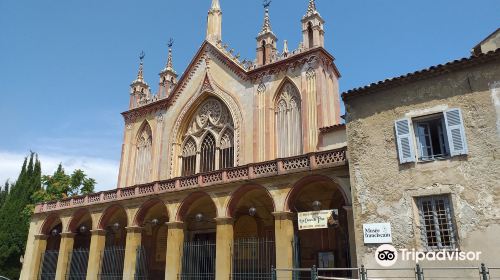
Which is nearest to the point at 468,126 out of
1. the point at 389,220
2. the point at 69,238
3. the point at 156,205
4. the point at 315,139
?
the point at 389,220

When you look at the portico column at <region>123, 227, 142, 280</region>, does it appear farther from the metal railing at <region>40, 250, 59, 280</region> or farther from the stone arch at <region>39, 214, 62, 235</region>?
the stone arch at <region>39, 214, 62, 235</region>

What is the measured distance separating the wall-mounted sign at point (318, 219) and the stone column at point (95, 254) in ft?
43.6

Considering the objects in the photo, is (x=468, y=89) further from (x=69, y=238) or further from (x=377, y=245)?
(x=69, y=238)

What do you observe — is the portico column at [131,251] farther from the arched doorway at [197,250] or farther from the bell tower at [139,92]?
the bell tower at [139,92]

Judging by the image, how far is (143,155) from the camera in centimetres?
3075

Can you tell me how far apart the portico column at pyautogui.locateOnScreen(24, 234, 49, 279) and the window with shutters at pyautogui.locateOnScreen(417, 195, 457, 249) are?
24.6m

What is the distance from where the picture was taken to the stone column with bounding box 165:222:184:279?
20800mm

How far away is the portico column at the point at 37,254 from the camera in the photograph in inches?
1078

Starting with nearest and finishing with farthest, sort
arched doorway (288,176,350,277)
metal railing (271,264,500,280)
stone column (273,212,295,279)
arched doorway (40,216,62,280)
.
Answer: metal railing (271,264,500,280) → stone column (273,212,295,279) → arched doorway (288,176,350,277) → arched doorway (40,216,62,280)

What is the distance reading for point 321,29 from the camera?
991 inches

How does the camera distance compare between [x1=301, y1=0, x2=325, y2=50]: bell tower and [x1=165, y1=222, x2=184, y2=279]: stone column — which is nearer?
[x1=165, y1=222, x2=184, y2=279]: stone column

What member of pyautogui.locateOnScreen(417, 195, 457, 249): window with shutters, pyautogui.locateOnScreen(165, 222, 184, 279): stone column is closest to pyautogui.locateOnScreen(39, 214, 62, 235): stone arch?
pyautogui.locateOnScreen(165, 222, 184, 279): stone column

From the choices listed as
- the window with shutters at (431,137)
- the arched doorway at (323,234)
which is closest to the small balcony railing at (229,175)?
the arched doorway at (323,234)

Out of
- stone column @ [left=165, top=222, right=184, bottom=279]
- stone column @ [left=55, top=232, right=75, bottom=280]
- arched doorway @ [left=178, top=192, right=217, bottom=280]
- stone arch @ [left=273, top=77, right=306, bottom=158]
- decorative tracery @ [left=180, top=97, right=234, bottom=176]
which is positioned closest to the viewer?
stone column @ [left=165, top=222, right=184, bottom=279]
